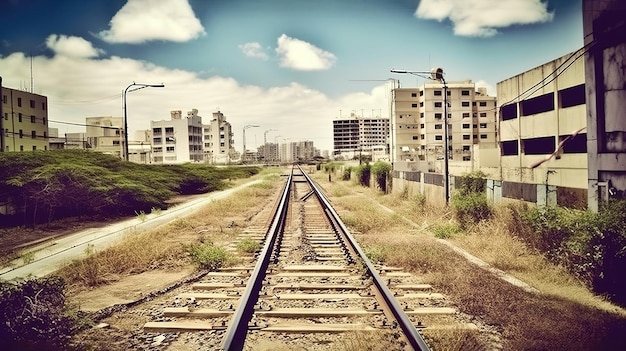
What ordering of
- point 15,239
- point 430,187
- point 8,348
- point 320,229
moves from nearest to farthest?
point 8,348, point 15,239, point 320,229, point 430,187

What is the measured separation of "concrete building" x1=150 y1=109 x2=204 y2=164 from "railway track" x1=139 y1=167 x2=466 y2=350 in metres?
101

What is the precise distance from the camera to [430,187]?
16516 mm

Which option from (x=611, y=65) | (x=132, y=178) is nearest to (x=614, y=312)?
(x=611, y=65)

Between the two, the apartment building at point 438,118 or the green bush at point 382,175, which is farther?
the apartment building at point 438,118

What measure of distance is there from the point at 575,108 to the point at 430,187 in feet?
73.7

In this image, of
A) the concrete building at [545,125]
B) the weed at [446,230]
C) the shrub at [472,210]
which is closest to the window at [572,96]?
the concrete building at [545,125]

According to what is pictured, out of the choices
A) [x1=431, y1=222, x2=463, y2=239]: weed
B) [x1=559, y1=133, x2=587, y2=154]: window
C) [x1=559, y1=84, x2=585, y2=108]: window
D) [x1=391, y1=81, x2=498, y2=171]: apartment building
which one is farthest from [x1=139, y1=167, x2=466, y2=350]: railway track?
[x1=391, y1=81, x2=498, y2=171]: apartment building

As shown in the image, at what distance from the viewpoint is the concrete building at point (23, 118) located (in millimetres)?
57781

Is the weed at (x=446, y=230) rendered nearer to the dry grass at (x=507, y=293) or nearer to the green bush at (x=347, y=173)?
the dry grass at (x=507, y=293)

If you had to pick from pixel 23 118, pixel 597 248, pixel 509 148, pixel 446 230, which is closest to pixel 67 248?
pixel 446 230

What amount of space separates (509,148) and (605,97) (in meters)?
35.9

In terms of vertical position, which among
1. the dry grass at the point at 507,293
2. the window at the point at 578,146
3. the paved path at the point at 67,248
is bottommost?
the dry grass at the point at 507,293

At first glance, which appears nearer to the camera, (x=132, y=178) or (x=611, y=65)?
(x=611, y=65)

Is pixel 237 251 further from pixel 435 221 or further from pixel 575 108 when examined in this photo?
pixel 575 108
